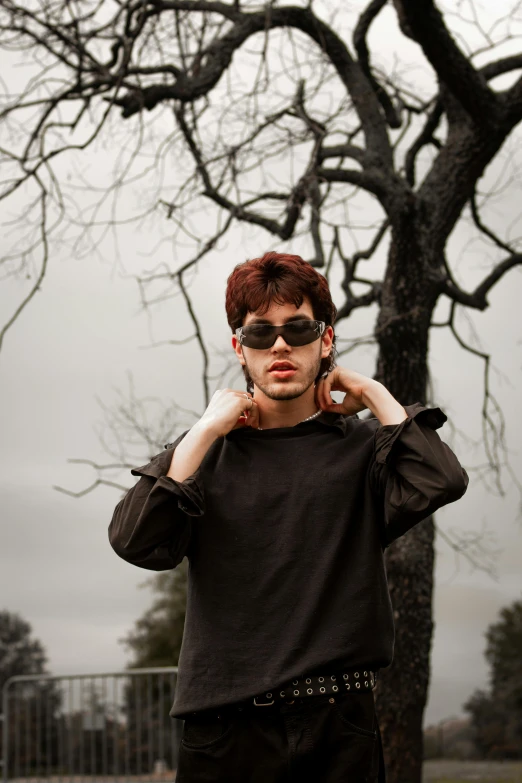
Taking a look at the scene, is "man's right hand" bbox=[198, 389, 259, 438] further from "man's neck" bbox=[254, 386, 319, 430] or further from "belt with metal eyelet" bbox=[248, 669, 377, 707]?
"belt with metal eyelet" bbox=[248, 669, 377, 707]

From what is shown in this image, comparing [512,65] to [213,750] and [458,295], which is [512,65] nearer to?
[458,295]

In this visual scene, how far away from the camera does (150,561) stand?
226cm

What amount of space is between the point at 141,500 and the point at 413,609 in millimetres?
3932

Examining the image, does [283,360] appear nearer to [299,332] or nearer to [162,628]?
[299,332]

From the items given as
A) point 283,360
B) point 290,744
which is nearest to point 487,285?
point 283,360

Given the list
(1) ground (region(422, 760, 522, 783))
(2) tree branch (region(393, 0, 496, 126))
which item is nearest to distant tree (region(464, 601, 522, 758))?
(1) ground (region(422, 760, 522, 783))

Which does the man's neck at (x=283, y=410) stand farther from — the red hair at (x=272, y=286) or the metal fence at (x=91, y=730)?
the metal fence at (x=91, y=730)

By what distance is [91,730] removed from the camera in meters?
8.87

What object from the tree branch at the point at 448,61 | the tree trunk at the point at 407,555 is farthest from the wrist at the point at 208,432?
the tree branch at the point at 448,61

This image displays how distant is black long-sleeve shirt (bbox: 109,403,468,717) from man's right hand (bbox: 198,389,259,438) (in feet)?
0.29

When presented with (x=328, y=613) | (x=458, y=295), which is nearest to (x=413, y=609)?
(x=458, y=295)

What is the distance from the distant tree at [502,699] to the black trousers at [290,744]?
8496 mm

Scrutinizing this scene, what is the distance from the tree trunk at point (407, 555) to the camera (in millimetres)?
5656

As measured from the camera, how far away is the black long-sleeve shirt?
7.15 ft
